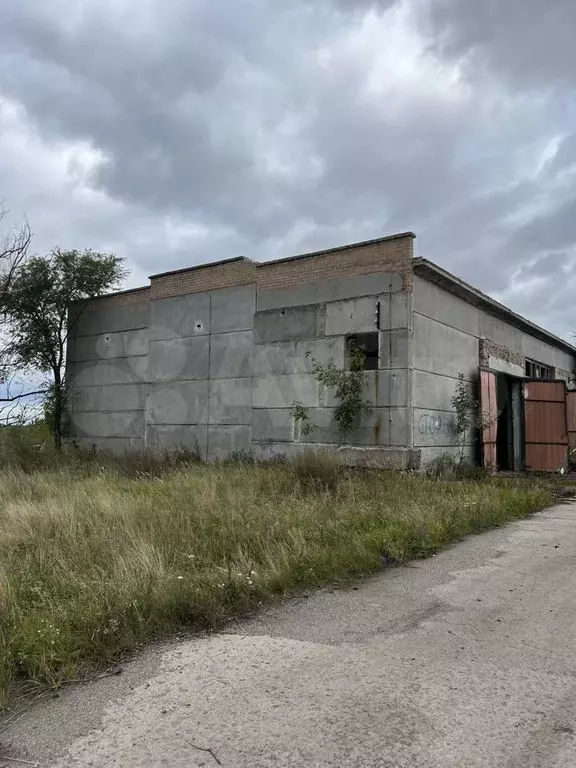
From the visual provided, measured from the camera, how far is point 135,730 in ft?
9.68

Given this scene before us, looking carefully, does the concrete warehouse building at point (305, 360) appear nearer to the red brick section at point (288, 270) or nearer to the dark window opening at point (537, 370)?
the red brick section at point (288, 270)

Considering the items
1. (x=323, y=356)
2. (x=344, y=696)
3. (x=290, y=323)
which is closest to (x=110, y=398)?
(x=290, y=323)

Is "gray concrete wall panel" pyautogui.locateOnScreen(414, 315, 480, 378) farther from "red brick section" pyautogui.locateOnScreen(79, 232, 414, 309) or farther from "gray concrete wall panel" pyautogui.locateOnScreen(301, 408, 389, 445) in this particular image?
"gray concrete wall panel" pyautogui.locateOnScreen(301, 408, 389, 445)

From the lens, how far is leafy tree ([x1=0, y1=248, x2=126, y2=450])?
18586mm

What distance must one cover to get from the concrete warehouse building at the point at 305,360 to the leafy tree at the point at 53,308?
49cm

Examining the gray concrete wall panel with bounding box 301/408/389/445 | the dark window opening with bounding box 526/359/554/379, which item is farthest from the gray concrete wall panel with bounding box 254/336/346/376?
the dark window opening with bounding box 526/359/554/379

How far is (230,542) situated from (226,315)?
35.1ft

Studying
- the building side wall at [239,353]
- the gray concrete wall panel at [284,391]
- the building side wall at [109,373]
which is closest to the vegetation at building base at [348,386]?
the building side wall at [239,353]

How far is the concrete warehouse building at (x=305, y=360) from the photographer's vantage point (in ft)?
43.6

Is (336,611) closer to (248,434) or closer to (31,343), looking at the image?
(248,434)

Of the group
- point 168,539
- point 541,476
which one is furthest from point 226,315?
point 168,539

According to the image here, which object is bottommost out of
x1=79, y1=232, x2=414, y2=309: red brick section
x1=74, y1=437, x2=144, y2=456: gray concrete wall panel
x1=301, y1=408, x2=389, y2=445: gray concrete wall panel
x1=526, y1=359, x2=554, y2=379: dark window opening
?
x1=74, y1=437, x2=144, y2=456: gray concrete wall panel

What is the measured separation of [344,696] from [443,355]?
12048 mm

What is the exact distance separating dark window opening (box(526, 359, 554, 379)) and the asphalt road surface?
1658 cm
